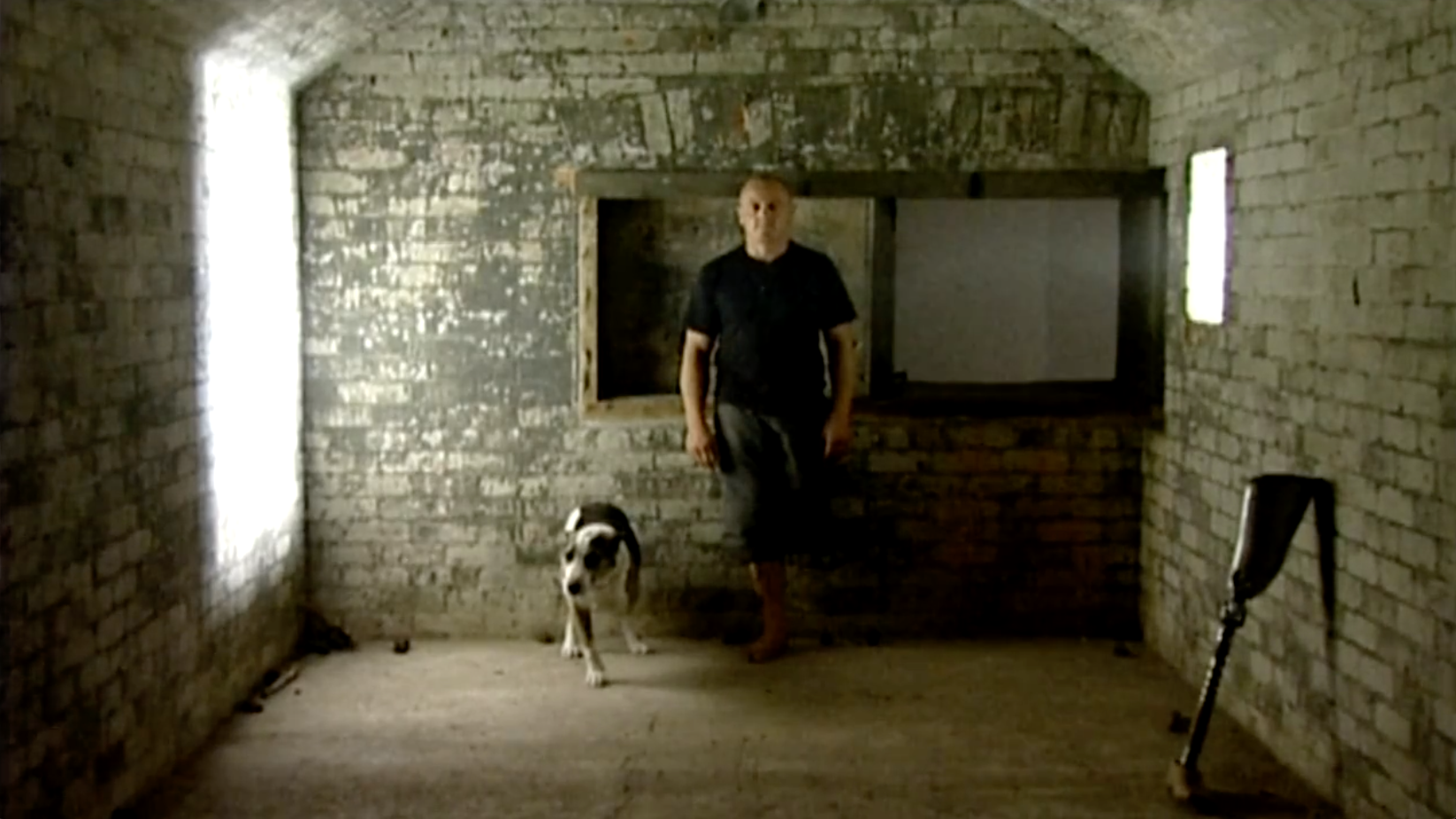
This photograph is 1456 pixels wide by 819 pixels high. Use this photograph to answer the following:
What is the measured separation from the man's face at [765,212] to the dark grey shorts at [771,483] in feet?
2.23

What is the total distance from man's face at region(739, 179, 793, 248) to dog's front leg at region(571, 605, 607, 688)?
5.21 feet

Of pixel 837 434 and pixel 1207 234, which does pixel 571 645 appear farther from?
pixel 1207 234

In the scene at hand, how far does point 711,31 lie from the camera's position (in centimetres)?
703

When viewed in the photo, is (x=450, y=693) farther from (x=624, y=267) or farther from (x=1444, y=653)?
(x=1444, y=653)

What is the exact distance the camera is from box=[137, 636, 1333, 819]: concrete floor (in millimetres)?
5090

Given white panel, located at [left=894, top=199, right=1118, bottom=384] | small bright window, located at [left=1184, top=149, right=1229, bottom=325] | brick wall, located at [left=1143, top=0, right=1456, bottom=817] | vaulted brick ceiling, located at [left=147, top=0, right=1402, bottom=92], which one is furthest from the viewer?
white panel, located at [left=894, top=199, right=1118, bottom=384]

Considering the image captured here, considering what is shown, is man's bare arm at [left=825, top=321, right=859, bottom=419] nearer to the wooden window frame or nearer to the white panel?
the wooden window frame

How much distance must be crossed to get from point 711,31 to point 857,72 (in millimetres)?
625

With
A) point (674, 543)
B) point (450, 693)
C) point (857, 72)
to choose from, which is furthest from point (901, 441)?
point (450, 693)

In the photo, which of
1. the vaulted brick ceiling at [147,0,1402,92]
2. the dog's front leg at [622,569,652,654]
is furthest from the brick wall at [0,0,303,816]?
the dog's front leg at [622,569,652,654]

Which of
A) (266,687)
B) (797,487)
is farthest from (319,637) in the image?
(797,487)

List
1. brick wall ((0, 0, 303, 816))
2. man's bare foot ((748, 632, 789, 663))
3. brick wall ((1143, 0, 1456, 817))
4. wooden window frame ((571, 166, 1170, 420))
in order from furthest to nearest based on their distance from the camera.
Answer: wooden window frame ((571, 166, 1170, 420)), man's bare foot ((748, 632, 789, 663)), brick wall ((1143, 0, 1456, 817)), brick wall ((0, 0, 303, 816))

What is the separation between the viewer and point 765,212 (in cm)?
658

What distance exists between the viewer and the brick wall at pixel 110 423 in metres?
4.25
